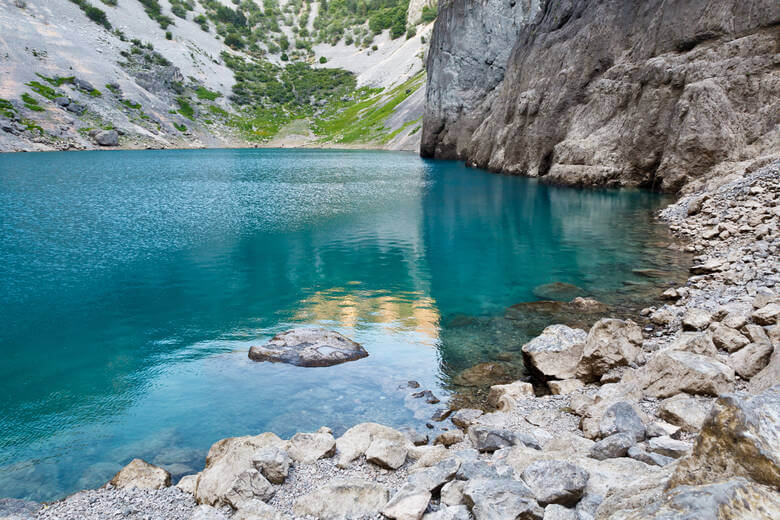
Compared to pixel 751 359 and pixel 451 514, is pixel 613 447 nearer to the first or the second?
pixel 451 514

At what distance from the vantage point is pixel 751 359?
8.73m

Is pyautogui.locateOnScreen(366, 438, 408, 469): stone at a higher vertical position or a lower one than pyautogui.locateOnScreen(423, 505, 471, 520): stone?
lower

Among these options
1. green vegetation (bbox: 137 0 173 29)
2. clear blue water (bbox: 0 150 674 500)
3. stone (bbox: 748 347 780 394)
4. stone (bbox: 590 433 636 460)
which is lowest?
clear blue water (bbox: 0 150 674 500)

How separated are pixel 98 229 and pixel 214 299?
1644 centimetres

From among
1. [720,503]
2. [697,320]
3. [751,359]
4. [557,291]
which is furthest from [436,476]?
[557,291]

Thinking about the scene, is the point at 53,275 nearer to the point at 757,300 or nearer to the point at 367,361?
the point at 367,361

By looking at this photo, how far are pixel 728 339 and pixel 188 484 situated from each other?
10.8m

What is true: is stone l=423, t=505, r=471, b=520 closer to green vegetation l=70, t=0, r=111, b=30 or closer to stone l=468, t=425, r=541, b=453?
stone l=468, t=425, r=541, b=453

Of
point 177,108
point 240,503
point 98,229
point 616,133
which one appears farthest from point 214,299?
point 177,108

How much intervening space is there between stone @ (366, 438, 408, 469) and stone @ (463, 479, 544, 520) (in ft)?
7.29

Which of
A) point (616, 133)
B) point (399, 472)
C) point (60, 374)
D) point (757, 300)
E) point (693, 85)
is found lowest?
point (60, 374)

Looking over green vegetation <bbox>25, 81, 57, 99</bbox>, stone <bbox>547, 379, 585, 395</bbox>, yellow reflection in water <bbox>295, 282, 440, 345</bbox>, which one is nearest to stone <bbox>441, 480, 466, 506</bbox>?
stone <bbox>547, 379, 585, 395</bbox>

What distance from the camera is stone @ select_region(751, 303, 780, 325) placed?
9992mm

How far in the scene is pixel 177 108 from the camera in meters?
145
